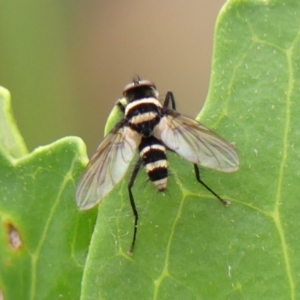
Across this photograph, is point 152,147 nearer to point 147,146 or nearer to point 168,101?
point 147,146

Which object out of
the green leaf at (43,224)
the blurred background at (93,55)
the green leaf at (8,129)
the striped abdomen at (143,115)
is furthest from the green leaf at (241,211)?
the blurred background at (93,55)

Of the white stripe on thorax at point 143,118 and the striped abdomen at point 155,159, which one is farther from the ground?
the white stripe on thorax at point 143,118

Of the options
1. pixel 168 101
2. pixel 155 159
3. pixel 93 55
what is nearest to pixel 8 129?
pixel 155 159

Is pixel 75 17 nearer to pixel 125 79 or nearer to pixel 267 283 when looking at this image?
pixel 125 79

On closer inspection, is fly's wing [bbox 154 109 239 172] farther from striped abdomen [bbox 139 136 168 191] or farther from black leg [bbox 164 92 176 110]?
black leg [bbox 164 92 176 110]

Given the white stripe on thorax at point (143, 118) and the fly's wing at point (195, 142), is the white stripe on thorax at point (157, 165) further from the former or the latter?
the white stripe on thorax at point (143, 118)

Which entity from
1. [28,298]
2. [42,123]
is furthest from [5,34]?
[28,298]

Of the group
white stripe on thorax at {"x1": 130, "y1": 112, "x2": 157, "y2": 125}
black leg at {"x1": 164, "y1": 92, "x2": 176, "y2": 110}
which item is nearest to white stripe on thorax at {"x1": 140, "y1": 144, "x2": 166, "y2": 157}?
white stripe on thorax at {"x1": 130, "y1": 112, "x2": 157, "y2": 125}
